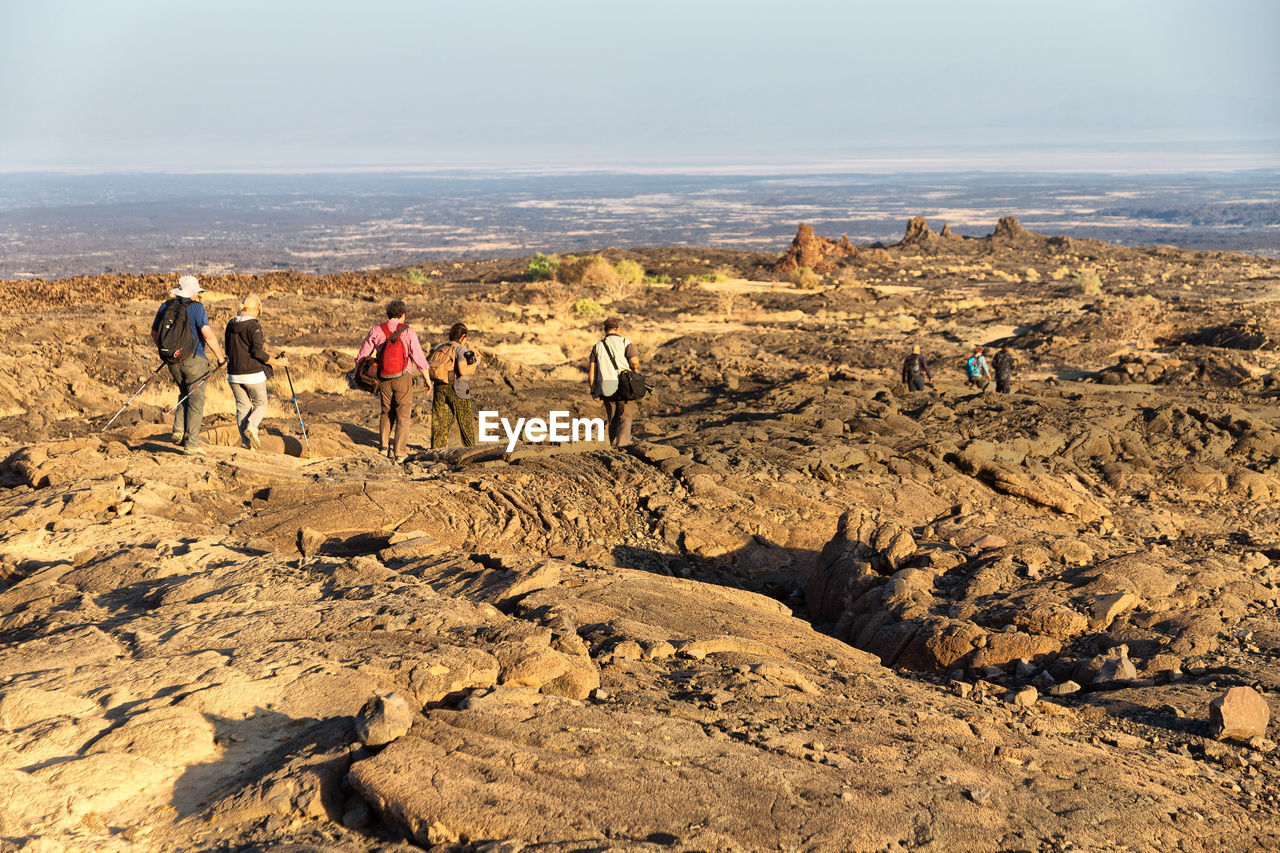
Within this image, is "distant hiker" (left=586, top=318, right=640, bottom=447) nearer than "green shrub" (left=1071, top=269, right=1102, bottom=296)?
Yes

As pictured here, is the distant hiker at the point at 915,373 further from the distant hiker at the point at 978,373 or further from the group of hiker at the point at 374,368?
the group of hiker at the point at 374,368

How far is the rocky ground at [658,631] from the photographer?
3994 mm

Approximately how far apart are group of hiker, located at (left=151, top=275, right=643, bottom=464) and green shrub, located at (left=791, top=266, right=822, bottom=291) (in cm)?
2966

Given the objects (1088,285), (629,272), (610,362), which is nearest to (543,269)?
(629,272)

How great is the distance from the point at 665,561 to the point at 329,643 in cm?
474

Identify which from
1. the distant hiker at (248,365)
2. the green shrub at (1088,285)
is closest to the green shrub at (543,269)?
the green shrub at (1088,285)

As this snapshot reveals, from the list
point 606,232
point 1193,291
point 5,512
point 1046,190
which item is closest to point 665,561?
point 5,512

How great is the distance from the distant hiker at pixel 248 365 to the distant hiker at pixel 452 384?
6.20 ft

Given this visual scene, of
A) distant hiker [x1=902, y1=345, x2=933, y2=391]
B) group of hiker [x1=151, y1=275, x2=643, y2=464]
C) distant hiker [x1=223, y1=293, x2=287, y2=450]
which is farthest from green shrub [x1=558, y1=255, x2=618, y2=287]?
distant hiker [x1=223, y1=293, x2=287, y2=450]

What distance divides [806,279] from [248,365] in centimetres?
3264

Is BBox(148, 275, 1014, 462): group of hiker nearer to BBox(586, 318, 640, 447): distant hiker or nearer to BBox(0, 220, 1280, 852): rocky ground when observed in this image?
BBox(586, 318, 640, 447): distant hiker

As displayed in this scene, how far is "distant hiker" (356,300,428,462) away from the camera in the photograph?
1102cm

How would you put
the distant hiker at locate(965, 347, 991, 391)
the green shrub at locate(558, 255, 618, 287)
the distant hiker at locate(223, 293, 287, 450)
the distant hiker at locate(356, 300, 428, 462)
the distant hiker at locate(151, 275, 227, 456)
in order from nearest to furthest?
the distant hiker at locate(151, 275, 227, 456) < the distant hiker at locate(223, 293, 287, 450) < the distant hiker at locate(356, 300, 428, 462) < the distant hiker at locate(965, 347, 991, 391) < the green shrub at locate(558, 255, 618, 287)

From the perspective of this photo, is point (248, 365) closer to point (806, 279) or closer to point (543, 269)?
point (543, 269)
